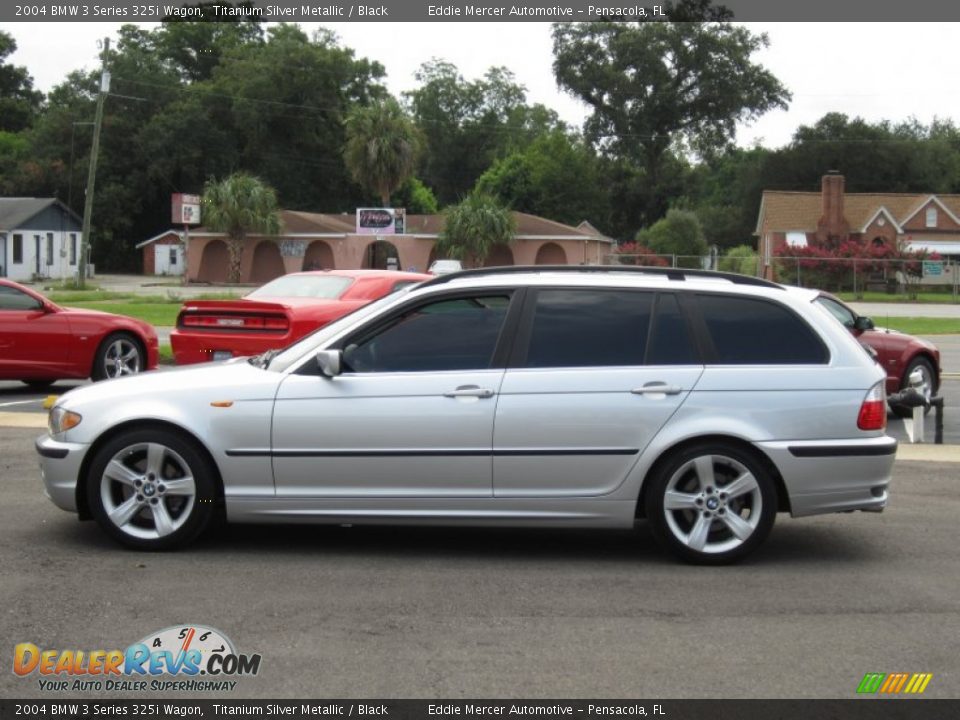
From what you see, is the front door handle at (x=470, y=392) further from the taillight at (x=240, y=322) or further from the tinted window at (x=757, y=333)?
the taillight at (x=240, y=322)

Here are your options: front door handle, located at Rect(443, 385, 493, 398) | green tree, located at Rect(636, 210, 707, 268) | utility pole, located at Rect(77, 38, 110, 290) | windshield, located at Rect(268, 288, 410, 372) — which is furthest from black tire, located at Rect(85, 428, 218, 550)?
green tree, located at Rect(636, 210, 707, 268)

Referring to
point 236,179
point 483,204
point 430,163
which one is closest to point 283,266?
point 236,179

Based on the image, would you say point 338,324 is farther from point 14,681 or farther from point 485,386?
point 14,681

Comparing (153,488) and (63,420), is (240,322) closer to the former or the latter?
(63,420)

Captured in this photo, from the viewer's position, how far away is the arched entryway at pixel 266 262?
239ft

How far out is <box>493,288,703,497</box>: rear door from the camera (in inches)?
265

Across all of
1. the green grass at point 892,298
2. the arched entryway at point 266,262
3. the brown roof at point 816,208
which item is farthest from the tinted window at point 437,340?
→ the arched entryway at point 266,262

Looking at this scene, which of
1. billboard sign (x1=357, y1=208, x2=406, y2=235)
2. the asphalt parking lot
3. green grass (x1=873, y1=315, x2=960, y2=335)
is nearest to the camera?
the asphalt parking lot

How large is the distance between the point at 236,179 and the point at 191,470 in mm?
64408

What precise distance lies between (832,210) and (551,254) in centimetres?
1581

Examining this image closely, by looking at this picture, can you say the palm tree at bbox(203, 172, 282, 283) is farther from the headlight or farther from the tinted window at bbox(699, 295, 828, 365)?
the tinted window at bbox(699, 295, 828, 365)

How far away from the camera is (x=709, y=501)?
22.2 ft

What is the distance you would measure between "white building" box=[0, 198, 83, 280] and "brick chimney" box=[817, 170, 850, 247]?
1652 inches

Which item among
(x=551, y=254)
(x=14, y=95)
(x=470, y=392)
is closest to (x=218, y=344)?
(x=470, y=392)
